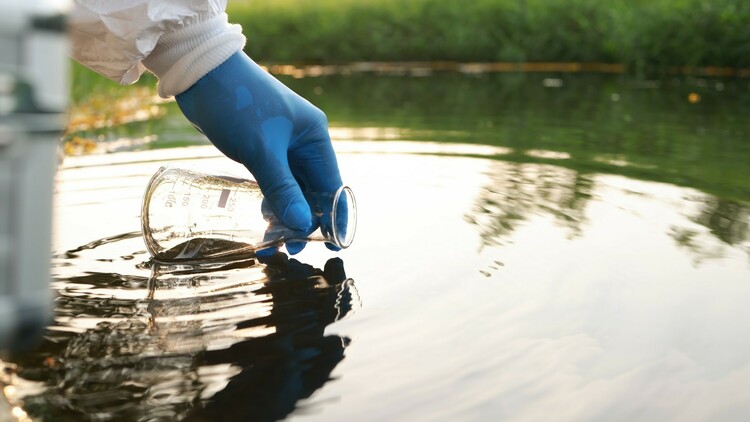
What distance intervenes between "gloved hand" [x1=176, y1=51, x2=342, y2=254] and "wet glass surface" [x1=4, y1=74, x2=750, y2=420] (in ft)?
0.59

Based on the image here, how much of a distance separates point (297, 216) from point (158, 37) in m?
0.50

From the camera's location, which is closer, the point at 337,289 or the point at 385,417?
the point at 385,417

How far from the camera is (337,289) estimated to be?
1961 millimetres

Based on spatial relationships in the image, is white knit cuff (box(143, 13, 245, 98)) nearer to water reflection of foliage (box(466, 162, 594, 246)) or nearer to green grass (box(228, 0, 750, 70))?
water reflection of foliage (box(466, 162, 594, 246))

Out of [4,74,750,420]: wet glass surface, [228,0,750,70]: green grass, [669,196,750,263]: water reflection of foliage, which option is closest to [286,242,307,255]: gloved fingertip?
[4,74,750,420]: wet glass surface

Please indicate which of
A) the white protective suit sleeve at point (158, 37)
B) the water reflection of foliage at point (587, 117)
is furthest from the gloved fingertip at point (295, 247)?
the water reflection of foliage at point (587, 117)

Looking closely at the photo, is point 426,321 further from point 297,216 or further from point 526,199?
point 526,199

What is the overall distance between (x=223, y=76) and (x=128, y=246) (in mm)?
565

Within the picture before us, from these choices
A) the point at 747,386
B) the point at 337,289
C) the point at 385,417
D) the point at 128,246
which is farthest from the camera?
the point at 128,246

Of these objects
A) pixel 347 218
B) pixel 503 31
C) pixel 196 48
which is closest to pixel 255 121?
pixel 196 48

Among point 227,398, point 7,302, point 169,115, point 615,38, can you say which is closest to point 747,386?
point 227,398

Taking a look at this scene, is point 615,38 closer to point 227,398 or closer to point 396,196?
point 396,196

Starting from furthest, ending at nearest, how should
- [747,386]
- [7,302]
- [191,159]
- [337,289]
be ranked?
1. [191,159]
2. [337,289]
3. [747,386]
4. [7,302]

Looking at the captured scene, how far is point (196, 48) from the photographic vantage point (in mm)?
2035
